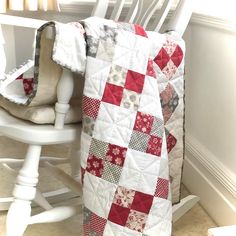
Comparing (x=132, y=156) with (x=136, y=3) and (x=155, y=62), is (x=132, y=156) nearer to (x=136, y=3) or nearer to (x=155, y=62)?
(x=155, y=62)

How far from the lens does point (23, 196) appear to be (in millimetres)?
1118

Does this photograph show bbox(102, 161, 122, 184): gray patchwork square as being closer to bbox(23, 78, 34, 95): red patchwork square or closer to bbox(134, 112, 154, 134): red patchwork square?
bbox(134, 112, 154, 134): red patchwork square

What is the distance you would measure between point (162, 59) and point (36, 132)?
1.30 ft

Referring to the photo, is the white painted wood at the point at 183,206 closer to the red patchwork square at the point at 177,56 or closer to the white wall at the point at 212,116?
the white wall at the point at 212,116

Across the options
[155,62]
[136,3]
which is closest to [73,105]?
[155,62]

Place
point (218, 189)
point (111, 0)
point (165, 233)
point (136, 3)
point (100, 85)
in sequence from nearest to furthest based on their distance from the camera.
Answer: point (100, 85) → point (165, 233) → point (136, 3) → point (218, 189) → point (111, 0)

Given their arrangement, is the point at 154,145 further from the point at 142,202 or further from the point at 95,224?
the point at 95,224

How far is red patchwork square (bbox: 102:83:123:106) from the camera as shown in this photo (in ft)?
3.50

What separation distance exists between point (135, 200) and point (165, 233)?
0.14 metres

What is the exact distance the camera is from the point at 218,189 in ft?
5.07

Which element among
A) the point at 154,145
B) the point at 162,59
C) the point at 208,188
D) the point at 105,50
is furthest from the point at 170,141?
the point at 208,188

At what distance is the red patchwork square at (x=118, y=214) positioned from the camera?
1.12 metres

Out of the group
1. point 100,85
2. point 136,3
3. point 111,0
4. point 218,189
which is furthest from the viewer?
point 111,0

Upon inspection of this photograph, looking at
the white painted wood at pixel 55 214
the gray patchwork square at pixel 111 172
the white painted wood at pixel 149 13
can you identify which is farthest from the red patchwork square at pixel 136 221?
the white painted wood at pixel 149 13
